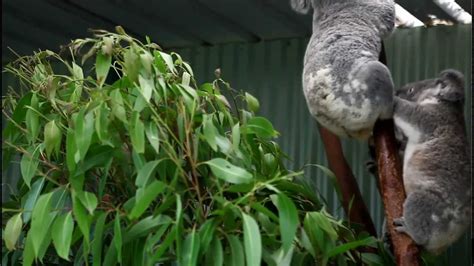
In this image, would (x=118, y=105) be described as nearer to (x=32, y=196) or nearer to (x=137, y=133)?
(x=137, y=133)

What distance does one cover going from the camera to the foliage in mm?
1349

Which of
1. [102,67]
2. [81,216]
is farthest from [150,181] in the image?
[102,67]

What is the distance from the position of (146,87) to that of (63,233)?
29 centimetres

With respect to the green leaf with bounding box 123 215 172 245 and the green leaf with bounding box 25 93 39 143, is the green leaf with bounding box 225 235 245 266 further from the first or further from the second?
the green leaf with bounding box 25 93 39 143

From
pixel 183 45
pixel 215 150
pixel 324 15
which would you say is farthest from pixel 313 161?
pixel 215 150

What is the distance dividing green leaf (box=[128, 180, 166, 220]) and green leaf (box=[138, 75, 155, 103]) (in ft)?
0.50

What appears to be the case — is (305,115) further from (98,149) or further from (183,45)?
(98,149)

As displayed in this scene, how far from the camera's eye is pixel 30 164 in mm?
1476

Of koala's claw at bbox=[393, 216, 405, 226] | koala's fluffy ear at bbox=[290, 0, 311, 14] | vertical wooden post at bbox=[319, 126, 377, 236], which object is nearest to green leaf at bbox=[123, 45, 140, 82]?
koala's fluffy ear at bbox=[290, 0, 311, 14]

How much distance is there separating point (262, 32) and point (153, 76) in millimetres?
1454

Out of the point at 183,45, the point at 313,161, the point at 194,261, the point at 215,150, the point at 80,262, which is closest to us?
the point at 194,261

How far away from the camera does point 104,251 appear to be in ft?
5.43

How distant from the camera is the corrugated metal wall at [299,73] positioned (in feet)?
8.73

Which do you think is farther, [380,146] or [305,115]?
[305,115]
